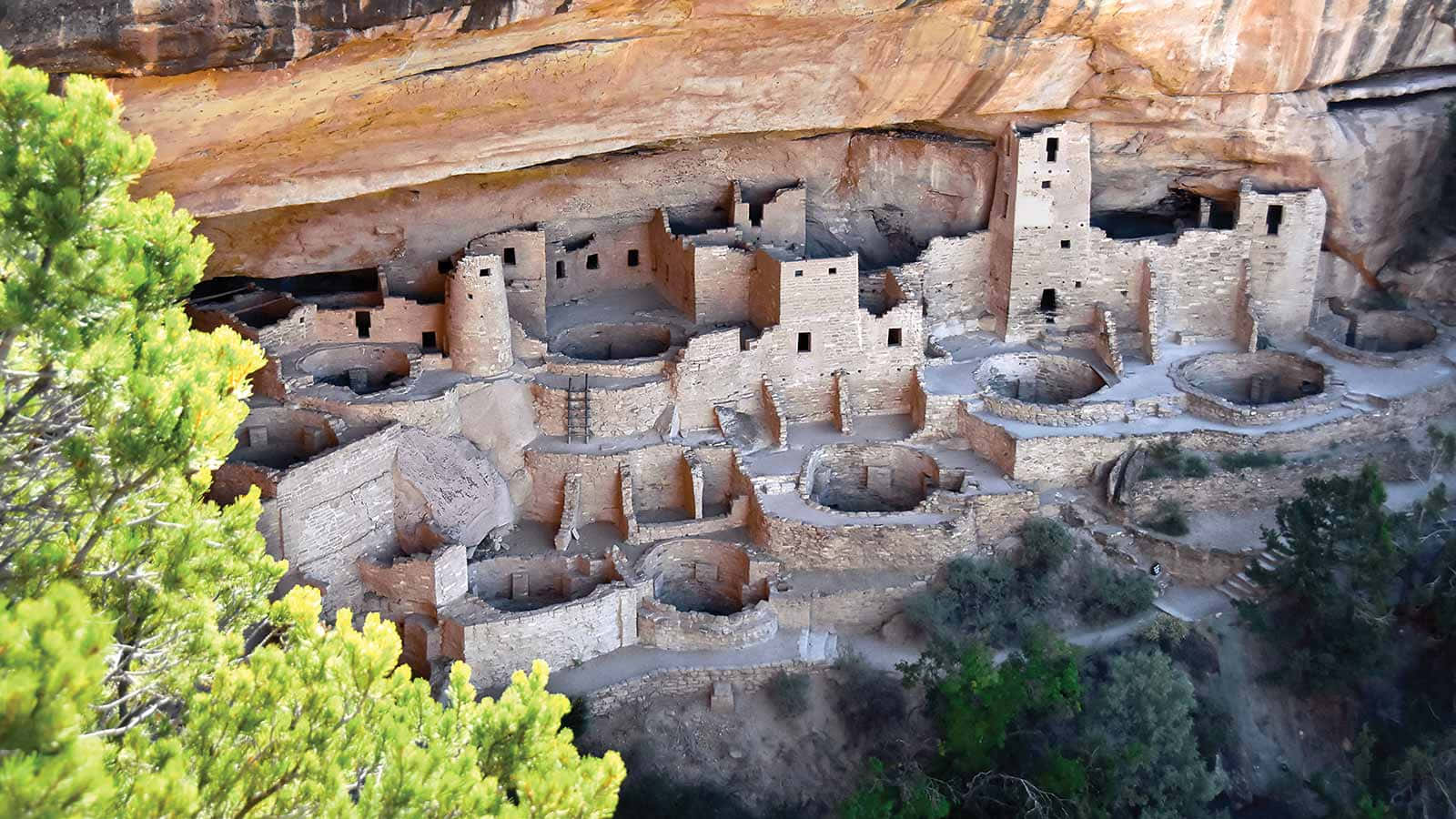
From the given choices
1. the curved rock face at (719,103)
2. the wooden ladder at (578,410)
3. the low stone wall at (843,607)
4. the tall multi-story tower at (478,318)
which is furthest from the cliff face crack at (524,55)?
the low stone wall at (843,607)

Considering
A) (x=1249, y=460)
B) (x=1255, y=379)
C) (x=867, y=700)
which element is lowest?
(x=867, y=700)

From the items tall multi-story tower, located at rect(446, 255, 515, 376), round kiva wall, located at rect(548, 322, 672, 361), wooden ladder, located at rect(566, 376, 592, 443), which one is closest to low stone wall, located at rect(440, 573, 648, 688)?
wooden ladder, located at rect(566, 376, 592, 443)

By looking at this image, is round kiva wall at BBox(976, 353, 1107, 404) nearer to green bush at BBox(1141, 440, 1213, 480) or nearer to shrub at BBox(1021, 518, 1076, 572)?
green bush at BBox(1141, 440, 1213, 480)

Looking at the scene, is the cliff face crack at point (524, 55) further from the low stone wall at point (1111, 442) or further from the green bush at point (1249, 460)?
the green bush at point (1249, 460)

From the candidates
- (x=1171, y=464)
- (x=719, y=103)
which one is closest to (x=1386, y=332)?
(x=1171, y=464)

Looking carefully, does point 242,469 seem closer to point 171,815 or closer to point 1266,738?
point 171,815

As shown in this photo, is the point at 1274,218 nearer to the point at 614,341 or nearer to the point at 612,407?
the point at 614,341
